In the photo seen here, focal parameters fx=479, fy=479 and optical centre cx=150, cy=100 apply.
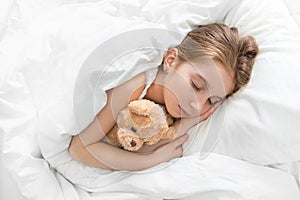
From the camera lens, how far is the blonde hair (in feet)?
3.52

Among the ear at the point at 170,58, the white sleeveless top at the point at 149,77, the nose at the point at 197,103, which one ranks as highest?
the ear at the point at 170,58

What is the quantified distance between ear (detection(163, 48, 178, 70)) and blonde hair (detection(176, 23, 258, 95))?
0.04ft

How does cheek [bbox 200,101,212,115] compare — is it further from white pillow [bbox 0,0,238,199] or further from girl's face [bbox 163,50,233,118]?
white pillow [bbox 0,0,238,199]

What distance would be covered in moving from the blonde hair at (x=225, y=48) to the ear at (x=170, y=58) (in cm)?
1

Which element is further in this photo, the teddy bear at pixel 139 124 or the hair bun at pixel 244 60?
the hair bun at pixel 244 60

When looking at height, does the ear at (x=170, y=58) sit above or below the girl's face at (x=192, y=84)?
above

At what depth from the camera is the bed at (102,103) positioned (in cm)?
102

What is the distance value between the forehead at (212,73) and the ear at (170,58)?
0.13 ft

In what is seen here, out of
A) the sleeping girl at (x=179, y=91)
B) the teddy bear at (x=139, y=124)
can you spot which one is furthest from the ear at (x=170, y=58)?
the teddy bear at (x=139, y=124)

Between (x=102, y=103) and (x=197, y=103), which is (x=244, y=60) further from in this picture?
(x=102, y=103)

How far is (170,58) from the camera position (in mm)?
1094

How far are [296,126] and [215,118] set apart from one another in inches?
7.2

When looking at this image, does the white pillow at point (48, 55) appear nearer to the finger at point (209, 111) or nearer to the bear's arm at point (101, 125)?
the bear's arm at point (101, 125)

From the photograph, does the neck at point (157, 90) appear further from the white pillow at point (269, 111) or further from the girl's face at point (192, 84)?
the white pillow at point (269, 111)
